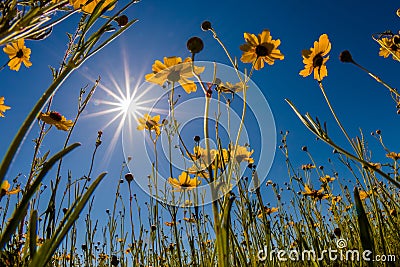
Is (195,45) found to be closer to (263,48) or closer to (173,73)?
(173,73)

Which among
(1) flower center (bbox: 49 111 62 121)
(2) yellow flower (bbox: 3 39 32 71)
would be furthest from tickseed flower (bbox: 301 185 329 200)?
(2) yellow flower (bbox: 3 39 32 71)

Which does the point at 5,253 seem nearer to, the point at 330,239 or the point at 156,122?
the point at 156,122

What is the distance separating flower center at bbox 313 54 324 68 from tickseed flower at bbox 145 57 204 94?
63 cm

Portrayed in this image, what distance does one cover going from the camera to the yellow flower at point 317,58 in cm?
148

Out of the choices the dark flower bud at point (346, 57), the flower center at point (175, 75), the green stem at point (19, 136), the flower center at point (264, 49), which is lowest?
the green stem at point (19, 136)

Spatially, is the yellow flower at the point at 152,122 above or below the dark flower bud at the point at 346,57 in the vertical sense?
above

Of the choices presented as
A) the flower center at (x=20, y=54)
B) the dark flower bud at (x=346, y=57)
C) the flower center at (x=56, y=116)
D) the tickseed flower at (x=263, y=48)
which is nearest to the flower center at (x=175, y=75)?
the tickseed flower at (x=263, y=48)

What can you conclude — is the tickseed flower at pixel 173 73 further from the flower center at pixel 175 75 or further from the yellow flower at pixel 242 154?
the yellow flower at pixel 242 154

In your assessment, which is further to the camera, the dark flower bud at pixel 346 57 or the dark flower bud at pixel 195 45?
the dark flower bud at pixel 346 57

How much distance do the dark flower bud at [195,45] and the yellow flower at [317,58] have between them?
914 mm

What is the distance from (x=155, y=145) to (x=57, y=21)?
1049 mm

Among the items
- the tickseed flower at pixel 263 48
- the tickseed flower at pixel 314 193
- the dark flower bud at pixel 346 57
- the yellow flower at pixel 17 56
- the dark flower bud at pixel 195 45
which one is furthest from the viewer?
the tickseed flower at pixel 314 193

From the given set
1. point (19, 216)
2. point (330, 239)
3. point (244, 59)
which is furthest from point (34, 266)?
point (330, 239)

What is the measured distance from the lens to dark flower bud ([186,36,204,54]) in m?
0.73
